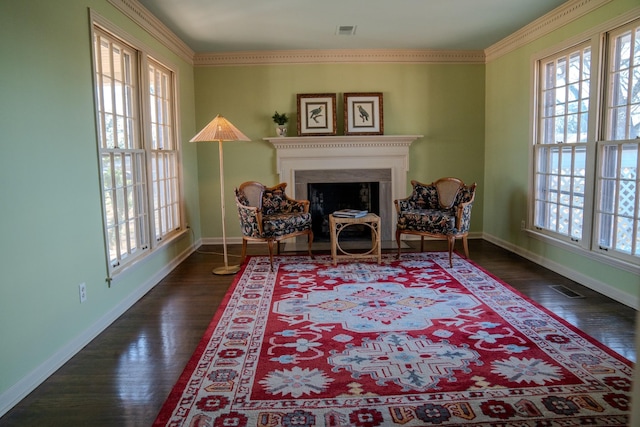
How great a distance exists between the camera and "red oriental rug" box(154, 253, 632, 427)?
213 centimetres

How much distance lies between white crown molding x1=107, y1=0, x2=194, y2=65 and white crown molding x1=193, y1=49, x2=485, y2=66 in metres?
0.40

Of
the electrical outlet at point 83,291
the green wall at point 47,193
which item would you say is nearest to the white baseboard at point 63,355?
the green wall at point 47,193

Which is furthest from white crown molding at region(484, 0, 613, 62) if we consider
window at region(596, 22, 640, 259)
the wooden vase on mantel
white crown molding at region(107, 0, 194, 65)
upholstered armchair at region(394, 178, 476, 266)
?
white crown molding at region(107, 0, 194, 65)

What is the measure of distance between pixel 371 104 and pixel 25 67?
4332mm

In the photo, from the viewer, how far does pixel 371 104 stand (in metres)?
6.09

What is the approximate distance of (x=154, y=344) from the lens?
298cm

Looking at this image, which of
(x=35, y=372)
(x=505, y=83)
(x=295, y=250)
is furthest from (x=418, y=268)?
(x=35, y=372)

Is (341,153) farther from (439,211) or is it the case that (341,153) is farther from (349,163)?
(439,211)

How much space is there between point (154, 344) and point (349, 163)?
377 cm

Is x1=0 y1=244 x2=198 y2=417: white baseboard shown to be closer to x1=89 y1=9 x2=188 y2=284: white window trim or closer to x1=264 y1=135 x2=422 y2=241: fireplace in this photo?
x1=89 y1=9 x2=188 y2=284: white window trim

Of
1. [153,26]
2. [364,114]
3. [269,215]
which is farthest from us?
[364,114]

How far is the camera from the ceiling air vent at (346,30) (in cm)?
490

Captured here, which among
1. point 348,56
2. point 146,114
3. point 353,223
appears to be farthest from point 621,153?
point 146,114

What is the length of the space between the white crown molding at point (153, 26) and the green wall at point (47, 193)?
28 cm
